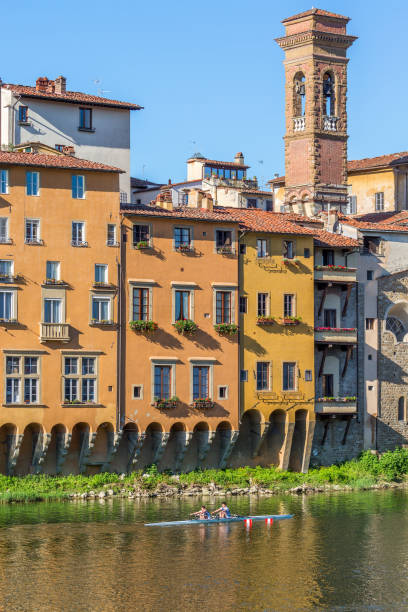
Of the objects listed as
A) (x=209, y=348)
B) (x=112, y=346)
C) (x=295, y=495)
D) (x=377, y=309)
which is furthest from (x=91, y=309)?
(x=377, y=309)

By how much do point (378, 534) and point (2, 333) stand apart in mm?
20248

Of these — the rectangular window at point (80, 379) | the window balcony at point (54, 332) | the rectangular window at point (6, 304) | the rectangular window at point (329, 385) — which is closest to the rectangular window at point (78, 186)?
the rectangular window at point (6, 304)

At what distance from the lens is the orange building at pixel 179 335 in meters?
76.8

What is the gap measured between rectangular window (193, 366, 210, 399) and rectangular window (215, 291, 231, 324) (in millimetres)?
2704

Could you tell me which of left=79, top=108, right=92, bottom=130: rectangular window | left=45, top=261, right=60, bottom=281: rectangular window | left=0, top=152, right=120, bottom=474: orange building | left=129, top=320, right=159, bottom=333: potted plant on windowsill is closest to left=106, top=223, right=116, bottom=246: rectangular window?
→ left=0, top=152, right=120, bottom=474: orange building

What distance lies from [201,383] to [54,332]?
8.87m

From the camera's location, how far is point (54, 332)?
243 feet

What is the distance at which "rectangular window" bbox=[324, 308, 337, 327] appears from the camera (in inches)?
3349

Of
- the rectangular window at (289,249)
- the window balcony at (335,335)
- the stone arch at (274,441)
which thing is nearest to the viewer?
the stone arch at (274,441)

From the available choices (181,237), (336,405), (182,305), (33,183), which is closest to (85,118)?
(181,237)

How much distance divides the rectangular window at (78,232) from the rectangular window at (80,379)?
5.76 meters

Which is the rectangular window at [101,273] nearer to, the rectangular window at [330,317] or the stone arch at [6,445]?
the stone arch at [6,445]

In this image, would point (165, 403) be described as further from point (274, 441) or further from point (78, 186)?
point (78, 186)

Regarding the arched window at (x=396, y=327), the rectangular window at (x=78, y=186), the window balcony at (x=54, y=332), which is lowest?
the window balcony at (x=54, y=332)
